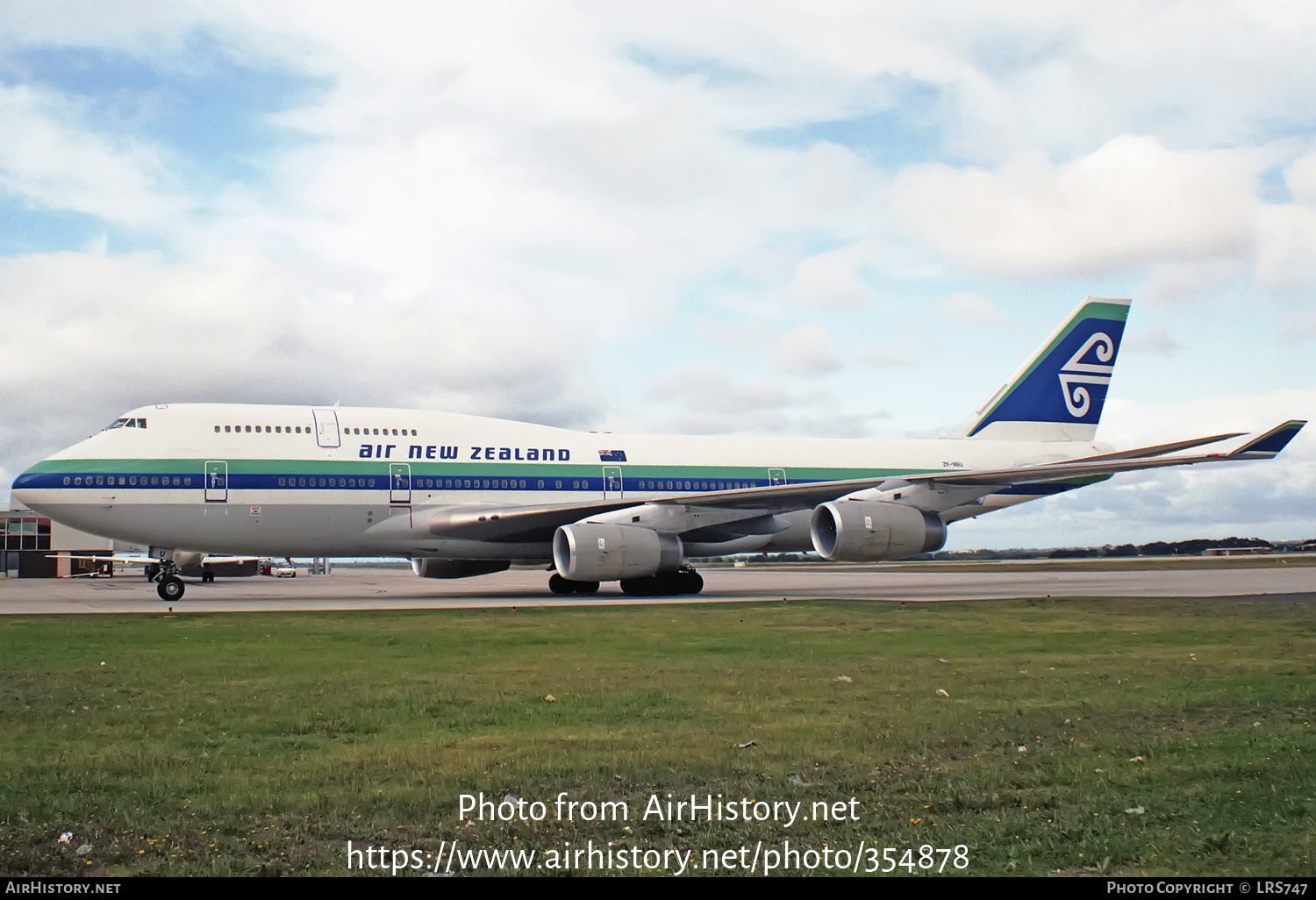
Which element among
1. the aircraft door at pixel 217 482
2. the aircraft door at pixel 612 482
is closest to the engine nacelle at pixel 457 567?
the aircraft door at pixel 612 482

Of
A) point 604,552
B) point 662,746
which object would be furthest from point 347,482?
point 662,746

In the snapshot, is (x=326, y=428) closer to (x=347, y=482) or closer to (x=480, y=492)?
(x=347, y=482)

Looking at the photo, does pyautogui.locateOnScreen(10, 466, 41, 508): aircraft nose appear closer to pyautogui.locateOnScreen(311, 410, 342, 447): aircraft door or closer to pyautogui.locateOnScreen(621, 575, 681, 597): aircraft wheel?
pyautogui.locateOnScreen(311, 410, 342, 447): aircraft door

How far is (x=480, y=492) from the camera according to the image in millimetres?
25562

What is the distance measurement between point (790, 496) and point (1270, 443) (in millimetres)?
10266

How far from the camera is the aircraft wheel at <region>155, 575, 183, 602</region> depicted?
2300 centimetres

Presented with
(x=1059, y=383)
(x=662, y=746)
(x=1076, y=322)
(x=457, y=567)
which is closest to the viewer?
(x=662, y=746)

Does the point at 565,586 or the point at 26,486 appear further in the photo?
the point at 565,586

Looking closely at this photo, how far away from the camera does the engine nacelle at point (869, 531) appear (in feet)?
79.7

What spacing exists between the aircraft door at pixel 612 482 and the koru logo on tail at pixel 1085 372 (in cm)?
1450

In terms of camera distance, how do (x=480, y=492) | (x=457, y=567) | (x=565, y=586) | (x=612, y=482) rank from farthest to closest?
(x=457, y=567), (x=565, y=586), (x=612, y=482), (x=480, y=492)

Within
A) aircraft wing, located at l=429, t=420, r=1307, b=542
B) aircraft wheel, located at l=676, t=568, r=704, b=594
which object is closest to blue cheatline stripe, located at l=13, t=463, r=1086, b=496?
aircraft wing, located at l=429, t=420, r=1307, b=542
